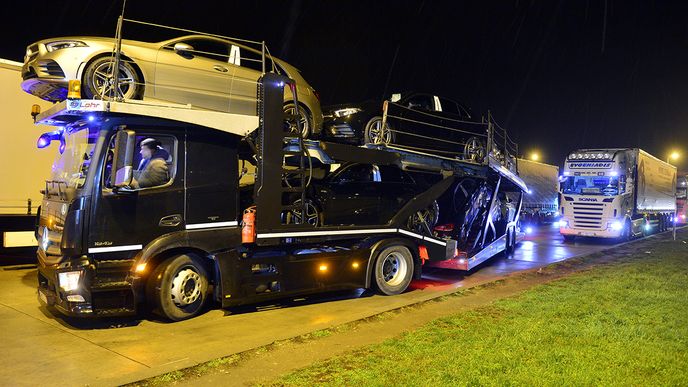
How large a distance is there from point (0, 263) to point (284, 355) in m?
8.17

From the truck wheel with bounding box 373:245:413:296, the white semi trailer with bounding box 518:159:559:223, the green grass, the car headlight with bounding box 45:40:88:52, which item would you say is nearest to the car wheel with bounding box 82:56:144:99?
the car headlight with bounding box 45:40:88:52

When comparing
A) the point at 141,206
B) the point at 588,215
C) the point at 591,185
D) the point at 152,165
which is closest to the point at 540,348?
the point at 141,206

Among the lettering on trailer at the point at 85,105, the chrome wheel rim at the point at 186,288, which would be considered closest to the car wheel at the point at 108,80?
the lettering on trailer at the point at 85,105

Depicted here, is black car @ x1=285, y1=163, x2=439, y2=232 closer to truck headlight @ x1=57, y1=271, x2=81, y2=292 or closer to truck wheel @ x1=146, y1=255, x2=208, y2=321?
truck wheel @ x1=146, y1=255, x2=208, y2=321

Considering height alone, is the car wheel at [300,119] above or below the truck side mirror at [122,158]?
above

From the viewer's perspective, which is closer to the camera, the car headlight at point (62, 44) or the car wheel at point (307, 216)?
the car headlight at point (62, 44)

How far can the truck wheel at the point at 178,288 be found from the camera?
6426mm

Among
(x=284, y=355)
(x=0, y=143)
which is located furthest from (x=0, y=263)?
(x=284, y=355)

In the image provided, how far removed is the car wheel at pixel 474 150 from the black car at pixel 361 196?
179 cm

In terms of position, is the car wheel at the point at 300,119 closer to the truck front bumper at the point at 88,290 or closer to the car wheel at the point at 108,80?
the car wheel at the point at 108,80

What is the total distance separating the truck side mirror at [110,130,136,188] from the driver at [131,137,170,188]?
0.27 meters

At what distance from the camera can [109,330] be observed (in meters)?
6.40

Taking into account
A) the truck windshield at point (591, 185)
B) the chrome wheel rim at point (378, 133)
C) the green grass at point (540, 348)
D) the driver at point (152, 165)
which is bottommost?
the green grass at point (540, 348)

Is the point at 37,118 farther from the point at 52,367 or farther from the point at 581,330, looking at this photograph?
the point at 581,330
